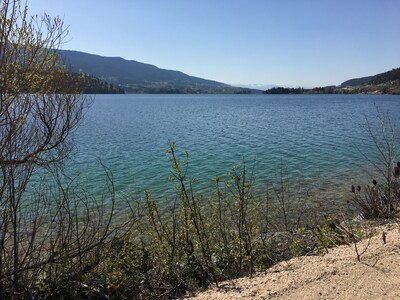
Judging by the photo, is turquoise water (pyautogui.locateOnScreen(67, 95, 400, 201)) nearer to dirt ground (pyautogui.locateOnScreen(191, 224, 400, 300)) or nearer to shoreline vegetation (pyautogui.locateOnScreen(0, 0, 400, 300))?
shoreline vegetation (pyautogui.locateOnScreen(0, 0, 400, 300))

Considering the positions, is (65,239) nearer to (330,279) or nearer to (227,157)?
(330,279)

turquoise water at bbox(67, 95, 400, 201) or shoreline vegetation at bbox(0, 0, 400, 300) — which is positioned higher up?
shoreline vegetation at bbox(0, 0, 400, 300)

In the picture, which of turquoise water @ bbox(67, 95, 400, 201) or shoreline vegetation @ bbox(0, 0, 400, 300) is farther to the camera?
turquoise water @ bbox(67, 95, 400, 201)

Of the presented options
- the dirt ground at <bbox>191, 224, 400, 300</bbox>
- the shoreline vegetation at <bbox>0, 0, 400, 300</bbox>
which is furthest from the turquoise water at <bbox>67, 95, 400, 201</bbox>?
the dirt ground at <bbox>191, 224, 400, 300</bbox>

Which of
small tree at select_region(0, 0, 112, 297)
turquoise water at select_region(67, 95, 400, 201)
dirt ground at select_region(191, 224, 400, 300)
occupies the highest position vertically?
small tree at select_region(0, 0, 112, 297)

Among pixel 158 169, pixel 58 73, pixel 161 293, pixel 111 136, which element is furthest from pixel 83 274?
pixel 111 136

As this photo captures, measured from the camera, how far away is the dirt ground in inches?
225

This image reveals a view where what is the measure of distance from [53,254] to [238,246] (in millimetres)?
3942

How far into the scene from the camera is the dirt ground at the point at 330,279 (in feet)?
18.7

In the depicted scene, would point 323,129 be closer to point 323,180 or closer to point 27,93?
point 323,180

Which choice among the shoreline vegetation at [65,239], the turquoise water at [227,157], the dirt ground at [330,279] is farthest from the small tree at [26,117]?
the turquoise water at [227,157]

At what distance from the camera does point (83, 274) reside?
7273 millimetres

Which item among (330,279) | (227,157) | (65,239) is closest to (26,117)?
(65,239)

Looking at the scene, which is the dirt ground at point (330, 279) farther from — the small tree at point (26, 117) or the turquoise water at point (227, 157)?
the turquoise water at point (227, 157)
